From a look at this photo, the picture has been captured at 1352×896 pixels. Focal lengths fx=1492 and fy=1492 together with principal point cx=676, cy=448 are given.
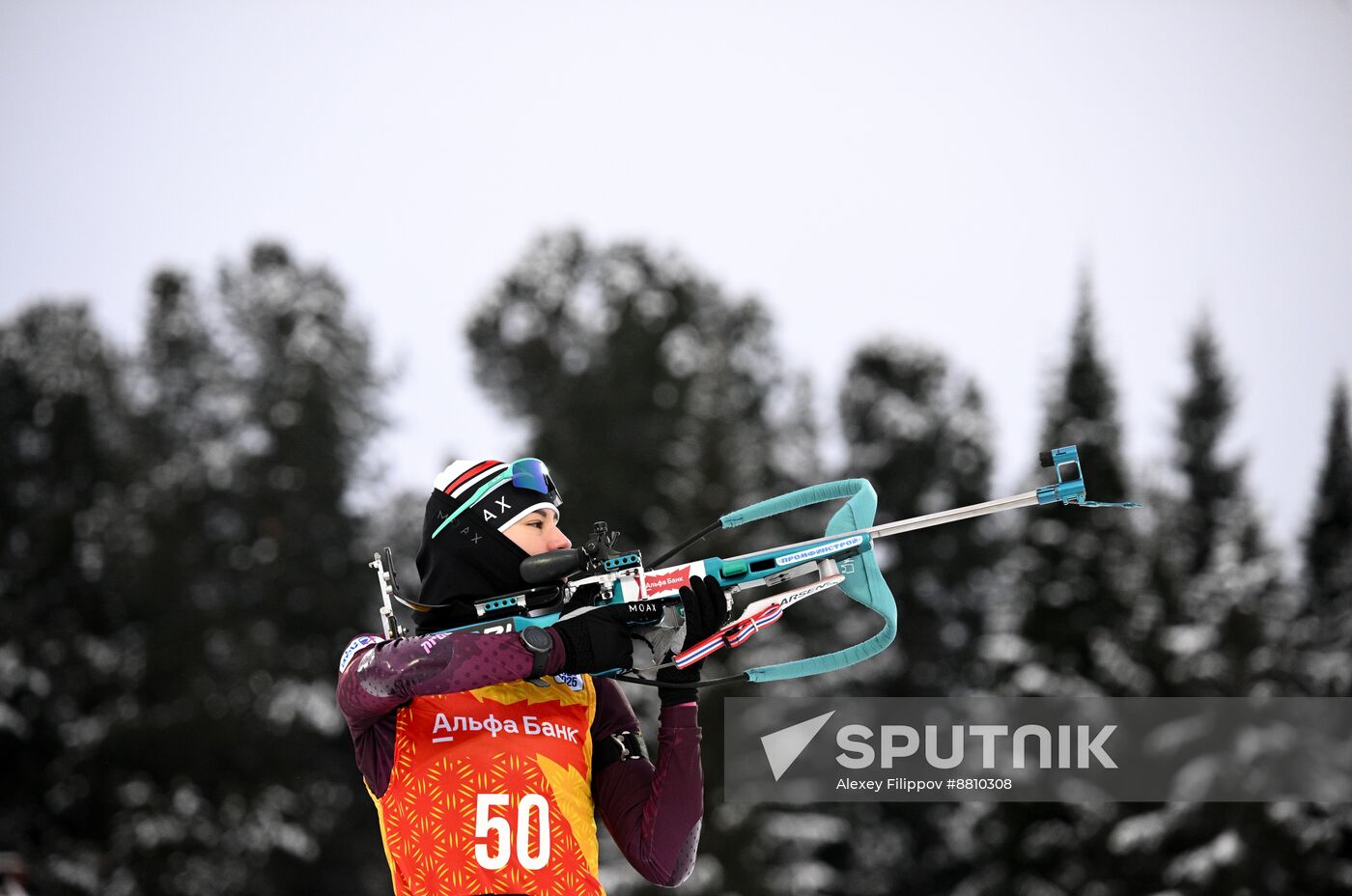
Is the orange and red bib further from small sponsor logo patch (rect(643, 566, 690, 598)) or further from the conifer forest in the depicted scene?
the conifer forest

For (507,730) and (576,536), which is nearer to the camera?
(507,730)

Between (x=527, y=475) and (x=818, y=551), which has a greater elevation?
(x=527, y=475)

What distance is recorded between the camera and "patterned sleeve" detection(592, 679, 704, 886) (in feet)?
10.9

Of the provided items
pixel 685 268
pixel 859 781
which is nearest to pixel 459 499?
pixel 859 781

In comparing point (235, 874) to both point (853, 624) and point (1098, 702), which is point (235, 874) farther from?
point (1098, 702)

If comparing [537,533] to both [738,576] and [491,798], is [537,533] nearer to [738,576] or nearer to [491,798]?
[738,576]

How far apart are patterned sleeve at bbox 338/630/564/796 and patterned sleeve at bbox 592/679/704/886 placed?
1.18 ft

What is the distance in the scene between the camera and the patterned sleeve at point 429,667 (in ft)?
10.2

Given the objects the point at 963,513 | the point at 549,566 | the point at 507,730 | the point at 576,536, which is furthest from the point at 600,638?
the point at 576,536

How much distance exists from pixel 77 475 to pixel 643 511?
1157cm

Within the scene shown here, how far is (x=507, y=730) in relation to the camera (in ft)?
11.0

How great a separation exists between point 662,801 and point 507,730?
38cm

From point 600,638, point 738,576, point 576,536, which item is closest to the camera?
point 600,638

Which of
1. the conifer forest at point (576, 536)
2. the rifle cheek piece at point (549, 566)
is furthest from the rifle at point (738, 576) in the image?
the conifer forest at point (576, 536)
